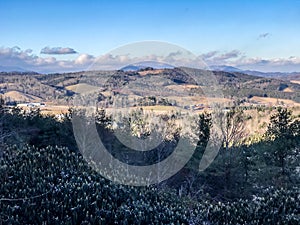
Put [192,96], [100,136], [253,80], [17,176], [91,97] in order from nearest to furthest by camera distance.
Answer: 1. [17,176]
2. [100,136]
3. [91,97]
4. [192,96]
5. [253,80]

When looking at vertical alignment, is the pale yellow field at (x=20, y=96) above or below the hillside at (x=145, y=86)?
below

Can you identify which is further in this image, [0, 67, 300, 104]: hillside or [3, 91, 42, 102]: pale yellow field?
[3, 91, 42, 102]: pale yellow field

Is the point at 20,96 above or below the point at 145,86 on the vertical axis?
below

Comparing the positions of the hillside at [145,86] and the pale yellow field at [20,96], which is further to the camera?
the pale yellow field at [20,96]

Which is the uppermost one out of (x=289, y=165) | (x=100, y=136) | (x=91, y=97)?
(x=91, y=97)

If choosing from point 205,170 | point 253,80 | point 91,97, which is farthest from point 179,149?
point 253,80

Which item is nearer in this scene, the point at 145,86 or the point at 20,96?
the point at 145,86

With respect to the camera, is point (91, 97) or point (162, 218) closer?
point (162, 218)

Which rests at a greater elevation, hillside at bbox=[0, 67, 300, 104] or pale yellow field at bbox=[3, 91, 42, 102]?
hillside at bbox=[0, 67, 300, 104]

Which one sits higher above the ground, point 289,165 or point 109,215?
point 109,215

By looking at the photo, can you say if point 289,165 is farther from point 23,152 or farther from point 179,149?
point 23,152

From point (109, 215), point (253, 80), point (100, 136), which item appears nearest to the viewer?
point (109, 215)
